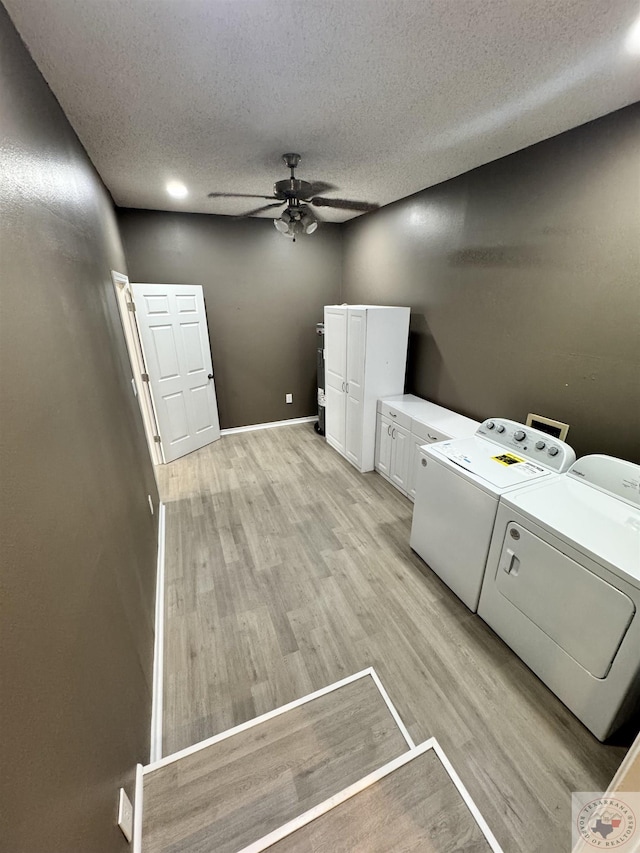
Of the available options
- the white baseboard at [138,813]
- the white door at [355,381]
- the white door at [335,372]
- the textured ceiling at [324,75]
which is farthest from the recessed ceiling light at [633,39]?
the white baseboard at [138,813]

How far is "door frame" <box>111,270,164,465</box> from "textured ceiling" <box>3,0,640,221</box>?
0.99 metres

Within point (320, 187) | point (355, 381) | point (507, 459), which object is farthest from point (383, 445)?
point (320, 187)

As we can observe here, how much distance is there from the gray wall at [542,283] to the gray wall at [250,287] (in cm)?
155

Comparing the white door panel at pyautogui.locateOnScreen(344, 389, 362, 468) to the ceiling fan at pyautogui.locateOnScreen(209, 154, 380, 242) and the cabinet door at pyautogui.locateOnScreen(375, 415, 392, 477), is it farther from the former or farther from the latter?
the ceiling fan at pyautogui.locateOnScreen(209, 154, 380, 242)

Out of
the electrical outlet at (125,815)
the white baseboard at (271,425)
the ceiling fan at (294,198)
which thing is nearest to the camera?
the electrical outlet at (125,815)

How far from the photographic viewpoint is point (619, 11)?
121 centimetres

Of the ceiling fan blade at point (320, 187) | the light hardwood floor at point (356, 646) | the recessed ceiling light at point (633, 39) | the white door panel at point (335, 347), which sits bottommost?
the light hardwood floor at point (356, 646)

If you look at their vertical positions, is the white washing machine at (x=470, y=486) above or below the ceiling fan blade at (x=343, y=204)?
below

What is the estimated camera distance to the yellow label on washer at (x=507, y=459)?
2.10 meters

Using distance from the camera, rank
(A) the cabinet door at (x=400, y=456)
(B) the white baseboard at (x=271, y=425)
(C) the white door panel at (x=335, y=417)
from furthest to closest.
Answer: (B) the white baseboard at (x=271, y=425)
(C) the white door panel at (x=335, y=417)
(A) the cabinet door at (x=400, y=456)

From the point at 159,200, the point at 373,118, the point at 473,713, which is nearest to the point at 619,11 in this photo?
the point at 373,118

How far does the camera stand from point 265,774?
1.34 m

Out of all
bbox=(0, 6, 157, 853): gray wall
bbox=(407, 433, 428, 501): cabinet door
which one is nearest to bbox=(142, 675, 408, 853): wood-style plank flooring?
bbox=(0, 6, 157, 853): gray wall

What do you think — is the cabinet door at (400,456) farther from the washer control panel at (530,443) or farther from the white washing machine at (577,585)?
the white washing machine at (577,585)
